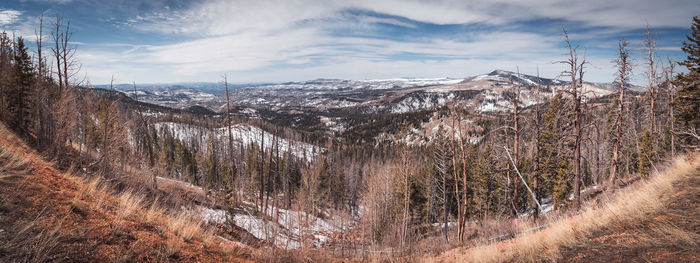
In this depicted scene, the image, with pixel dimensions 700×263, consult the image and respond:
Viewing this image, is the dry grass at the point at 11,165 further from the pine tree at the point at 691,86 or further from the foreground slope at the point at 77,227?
the pine tree at the point at 691,86

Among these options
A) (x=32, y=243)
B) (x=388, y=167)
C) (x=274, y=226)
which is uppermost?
(x=32, y=243)

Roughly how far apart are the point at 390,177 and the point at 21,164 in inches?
1086

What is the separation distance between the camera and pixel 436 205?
3603cm

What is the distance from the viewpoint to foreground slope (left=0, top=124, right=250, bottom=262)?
165 inches

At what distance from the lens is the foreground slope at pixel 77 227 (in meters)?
4.18

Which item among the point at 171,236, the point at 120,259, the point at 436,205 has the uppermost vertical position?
the point at 120,259

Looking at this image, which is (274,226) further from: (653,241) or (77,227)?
(653,241)

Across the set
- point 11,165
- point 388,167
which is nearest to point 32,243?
point 11,165

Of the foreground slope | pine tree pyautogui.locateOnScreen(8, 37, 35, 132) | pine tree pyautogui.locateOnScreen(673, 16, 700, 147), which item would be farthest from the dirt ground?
pine tree pyautogui.locateOnScreen(8, 37, 35, 132)

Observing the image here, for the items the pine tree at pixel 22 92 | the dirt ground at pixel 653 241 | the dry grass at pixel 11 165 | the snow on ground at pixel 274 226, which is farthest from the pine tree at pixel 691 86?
the pine tree at pixel 22 92

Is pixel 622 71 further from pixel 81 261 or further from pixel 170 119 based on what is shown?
pixel 170 119

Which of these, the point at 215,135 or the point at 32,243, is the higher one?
the point at 32,243

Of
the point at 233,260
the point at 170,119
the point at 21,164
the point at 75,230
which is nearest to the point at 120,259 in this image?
the point at 75,230

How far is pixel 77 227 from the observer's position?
520cm
